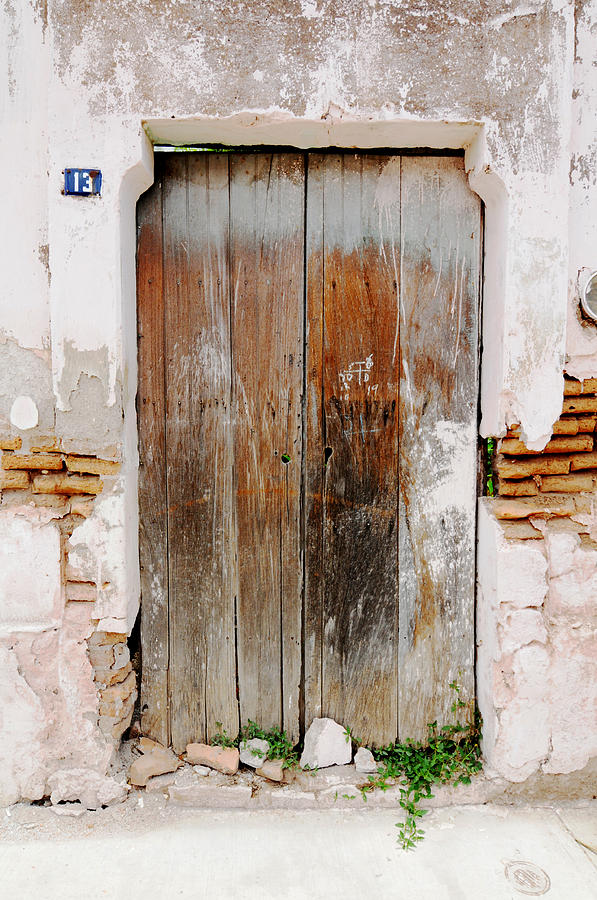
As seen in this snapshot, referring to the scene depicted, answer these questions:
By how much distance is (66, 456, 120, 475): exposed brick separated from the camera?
7.38 ft

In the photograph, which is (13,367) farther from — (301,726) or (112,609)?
(301,726)

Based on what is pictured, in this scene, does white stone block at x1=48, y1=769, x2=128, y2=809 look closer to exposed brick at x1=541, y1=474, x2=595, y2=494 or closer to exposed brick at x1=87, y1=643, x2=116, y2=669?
exposed brick at x1=87, y1=643, x2=116, y2=669

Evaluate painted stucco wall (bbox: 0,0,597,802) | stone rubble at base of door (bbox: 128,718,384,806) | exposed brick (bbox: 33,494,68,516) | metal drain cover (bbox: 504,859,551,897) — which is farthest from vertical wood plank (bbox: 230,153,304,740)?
metal drain cover (bbox: 504,859,551,897)

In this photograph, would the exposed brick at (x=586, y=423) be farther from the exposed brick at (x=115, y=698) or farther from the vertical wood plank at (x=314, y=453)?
the exposed brick at (x=115, y=698)

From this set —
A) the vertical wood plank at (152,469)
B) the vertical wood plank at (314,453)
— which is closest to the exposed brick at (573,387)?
the vertical wood plank at (314,453)

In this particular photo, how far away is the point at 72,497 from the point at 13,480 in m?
0.20

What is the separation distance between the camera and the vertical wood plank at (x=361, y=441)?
2383mm

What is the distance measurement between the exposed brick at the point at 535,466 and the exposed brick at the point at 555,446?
0.09ft

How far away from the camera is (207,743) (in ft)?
8.18

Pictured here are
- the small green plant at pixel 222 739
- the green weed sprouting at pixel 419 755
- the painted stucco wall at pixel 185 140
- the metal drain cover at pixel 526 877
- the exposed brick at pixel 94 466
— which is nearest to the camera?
the metal drain cover at pixel 526 877

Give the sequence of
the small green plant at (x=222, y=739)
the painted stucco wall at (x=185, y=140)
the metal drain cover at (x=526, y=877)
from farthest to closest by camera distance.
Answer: the small green plant at (x=222, y=739) < the painted stucco wall at (x=185, y=140) < the metal drain cover at (x=526, y=877)

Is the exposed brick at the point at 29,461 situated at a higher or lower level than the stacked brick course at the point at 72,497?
higher

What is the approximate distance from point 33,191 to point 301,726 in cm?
211

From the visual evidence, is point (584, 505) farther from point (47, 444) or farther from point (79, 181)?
point (79, 181)
